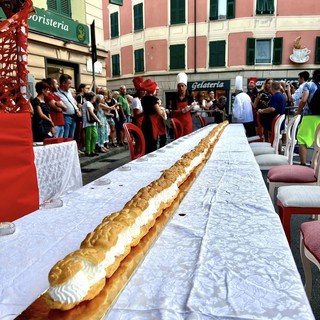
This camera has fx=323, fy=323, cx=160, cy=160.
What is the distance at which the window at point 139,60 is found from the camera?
61.3ft

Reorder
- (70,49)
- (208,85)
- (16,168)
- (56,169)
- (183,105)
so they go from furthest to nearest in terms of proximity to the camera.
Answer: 1. (208,85)
2. (70,49)
3. (183,105)
4. (56,169)
5. (16,168)

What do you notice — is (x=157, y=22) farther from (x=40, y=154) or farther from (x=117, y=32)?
(x=40, y=154)

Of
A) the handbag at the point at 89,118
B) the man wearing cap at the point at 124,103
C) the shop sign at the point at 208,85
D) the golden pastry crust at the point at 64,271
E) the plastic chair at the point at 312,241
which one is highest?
the shop sign at the point at 208,85

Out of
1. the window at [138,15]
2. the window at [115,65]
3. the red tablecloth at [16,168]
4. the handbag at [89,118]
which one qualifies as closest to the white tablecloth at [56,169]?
the red tablecloth at [16,168]

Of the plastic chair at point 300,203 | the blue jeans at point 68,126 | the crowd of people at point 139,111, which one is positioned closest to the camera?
the plastic chair at point 300,203

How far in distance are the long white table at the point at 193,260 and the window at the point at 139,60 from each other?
59.6ft

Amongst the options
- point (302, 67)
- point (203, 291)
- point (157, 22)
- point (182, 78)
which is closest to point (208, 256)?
point (203, 291)

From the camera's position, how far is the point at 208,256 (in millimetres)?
857

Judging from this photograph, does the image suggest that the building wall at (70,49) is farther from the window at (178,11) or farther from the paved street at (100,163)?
the window at (178,11)

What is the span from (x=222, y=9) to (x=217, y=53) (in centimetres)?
220

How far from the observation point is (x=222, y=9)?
658 inches

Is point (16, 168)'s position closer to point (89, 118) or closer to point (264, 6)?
point (89, 118)

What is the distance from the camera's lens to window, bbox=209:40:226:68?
16922mm

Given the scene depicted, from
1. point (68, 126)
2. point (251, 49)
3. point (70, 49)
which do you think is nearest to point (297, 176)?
point (68, 126)
